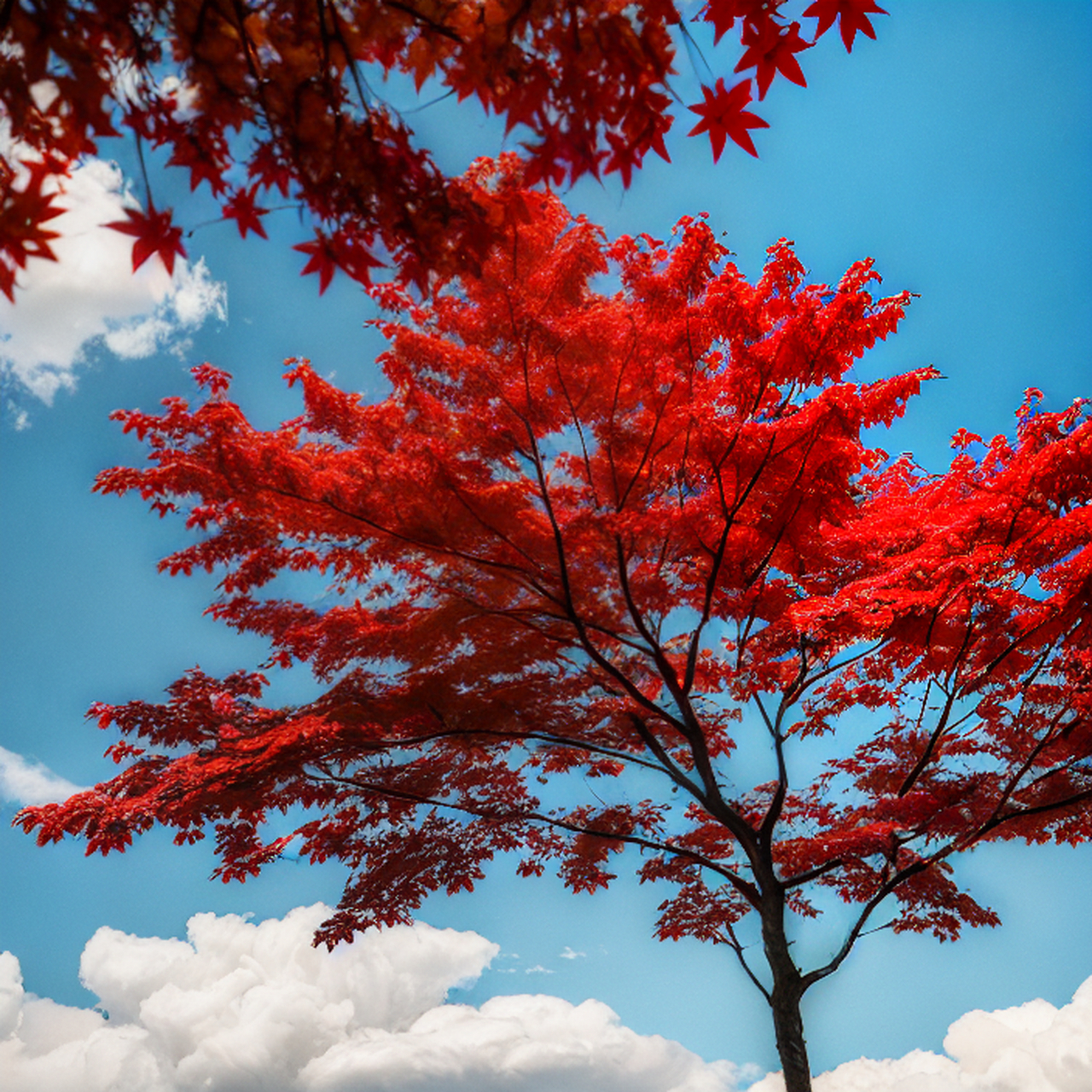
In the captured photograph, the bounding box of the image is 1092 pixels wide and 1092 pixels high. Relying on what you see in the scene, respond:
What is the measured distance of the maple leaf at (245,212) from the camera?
2.21 meters

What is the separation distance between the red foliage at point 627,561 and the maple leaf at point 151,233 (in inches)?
156

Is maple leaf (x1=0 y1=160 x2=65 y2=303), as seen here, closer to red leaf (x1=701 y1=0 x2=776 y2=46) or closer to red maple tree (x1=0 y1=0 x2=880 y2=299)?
red maple tree (x1=0 y1=0 x2=880 y2=299)

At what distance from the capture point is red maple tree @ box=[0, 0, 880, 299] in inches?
78.7

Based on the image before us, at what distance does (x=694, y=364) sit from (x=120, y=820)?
21.1 ft

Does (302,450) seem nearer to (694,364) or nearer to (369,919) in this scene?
(694,364)

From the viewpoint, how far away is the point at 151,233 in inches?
81.1

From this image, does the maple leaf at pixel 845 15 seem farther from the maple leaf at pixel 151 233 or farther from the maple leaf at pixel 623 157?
the maple leaf at pixel 151 233

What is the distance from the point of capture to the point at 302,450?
6.66 metres

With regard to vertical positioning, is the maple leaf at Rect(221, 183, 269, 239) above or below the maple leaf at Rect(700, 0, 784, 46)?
below

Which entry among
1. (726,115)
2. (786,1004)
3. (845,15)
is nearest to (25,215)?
(726,115)

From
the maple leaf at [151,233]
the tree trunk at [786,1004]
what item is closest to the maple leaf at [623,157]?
the maple leaf at [151,233]

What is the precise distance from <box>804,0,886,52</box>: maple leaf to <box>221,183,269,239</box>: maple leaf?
5.90ft

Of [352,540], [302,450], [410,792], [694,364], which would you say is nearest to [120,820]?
[410,792]

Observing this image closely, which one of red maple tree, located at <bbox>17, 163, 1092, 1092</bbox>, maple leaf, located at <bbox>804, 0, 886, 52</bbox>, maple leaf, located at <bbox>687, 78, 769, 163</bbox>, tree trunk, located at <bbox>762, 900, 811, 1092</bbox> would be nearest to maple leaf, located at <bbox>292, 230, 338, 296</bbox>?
maple leaf, located at <bbox>687, 78, 769, 163</bbox>
